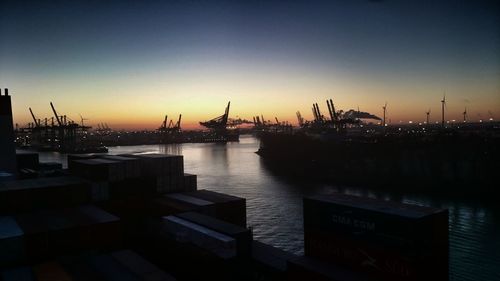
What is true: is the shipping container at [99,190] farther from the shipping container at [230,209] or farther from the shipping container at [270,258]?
the shipping container at [270,258]

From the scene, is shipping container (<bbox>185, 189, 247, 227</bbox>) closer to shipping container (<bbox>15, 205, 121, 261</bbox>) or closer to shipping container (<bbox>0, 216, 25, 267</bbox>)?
shipping container (<bbox>15, 205, 121, 261</bbox>)

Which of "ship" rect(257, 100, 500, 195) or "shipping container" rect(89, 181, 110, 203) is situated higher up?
"shipping container" rect(89, 181, 110, 203)

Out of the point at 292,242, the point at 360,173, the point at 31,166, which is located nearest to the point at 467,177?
the point at 360,173

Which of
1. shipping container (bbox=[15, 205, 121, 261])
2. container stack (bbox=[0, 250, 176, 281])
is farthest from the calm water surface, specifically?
container stack (bbox=[0, 250, 176, 281])

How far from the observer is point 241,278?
1973cm

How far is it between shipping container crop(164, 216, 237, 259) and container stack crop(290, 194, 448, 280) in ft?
13.7

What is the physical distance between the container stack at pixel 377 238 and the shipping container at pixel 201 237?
4166mm

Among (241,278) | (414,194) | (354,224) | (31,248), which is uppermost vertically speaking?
(354,224)

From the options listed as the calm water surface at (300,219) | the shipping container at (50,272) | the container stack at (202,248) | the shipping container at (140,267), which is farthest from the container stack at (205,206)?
the shipping container at (50,272)

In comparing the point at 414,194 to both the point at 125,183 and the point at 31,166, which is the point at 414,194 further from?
the point at 31,166

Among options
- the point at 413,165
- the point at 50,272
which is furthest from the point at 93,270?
the point at 413,165

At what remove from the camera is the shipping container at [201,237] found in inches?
790

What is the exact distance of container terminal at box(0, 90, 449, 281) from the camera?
14734 mm

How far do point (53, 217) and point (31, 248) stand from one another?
14.6ft
